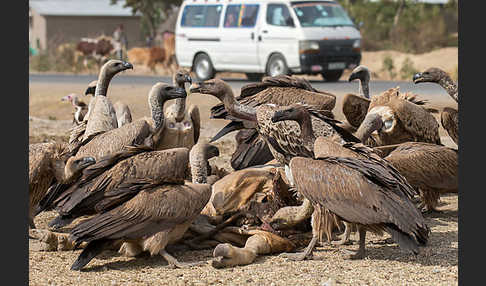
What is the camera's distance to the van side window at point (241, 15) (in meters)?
22.2

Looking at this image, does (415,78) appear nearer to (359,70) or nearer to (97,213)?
(359,70)

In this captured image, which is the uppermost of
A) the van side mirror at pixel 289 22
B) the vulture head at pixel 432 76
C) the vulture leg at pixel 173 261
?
the van side mirror at pixel 289 22

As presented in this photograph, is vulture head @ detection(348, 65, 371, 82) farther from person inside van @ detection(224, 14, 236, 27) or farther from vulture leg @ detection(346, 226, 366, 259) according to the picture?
person inside van @ detection(224, 14, 236, 27)

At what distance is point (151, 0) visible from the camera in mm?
45688

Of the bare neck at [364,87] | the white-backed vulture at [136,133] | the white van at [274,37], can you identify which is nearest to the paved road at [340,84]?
the white van at [274,37]

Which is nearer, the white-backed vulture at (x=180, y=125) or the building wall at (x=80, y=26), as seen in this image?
the white-backed vulture at (x=180, y=125)

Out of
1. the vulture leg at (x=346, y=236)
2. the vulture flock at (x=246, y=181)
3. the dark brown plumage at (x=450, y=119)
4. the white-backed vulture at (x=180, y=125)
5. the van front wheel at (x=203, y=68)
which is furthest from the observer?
the van front wheel at (x=203, y=68)

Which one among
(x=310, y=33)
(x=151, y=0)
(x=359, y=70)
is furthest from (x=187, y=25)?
(x=151, y=0)

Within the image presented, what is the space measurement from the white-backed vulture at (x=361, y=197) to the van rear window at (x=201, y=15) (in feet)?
56.2

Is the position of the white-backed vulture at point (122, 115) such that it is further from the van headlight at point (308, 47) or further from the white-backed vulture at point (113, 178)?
the van headlight at point (308, 47)

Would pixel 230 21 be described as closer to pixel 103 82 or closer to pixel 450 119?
pixel 103 82

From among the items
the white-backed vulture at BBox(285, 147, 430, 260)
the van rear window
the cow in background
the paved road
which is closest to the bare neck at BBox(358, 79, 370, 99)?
the white-backed vulture at BBox(285, 147, 430, 260)

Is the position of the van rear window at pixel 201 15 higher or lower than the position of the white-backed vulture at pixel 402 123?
higher

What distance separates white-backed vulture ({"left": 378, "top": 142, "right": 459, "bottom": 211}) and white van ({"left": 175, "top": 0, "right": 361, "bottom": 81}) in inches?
522
